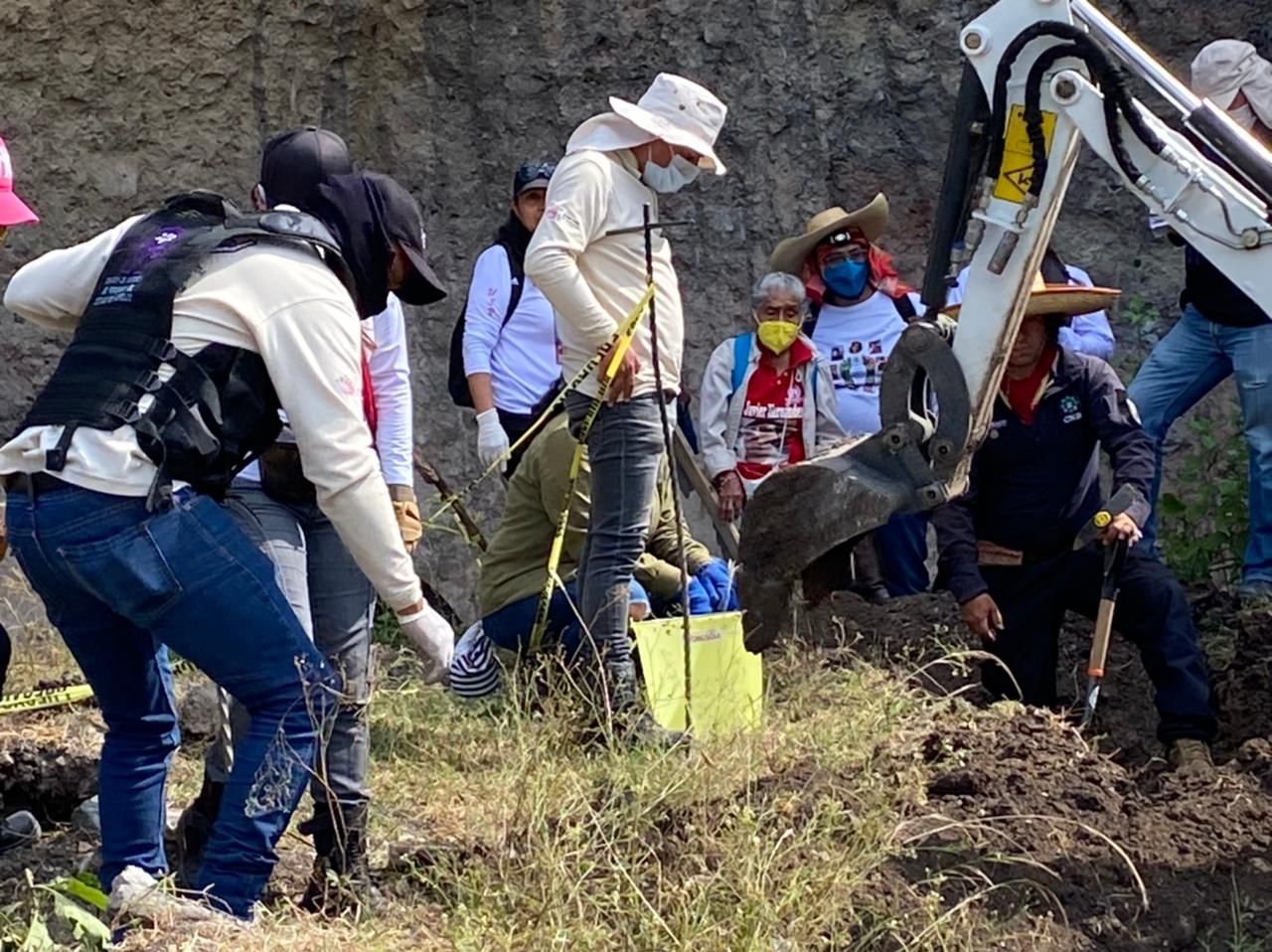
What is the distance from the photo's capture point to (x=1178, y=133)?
4.33 metres

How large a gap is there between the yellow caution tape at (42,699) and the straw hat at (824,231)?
10.2 feet

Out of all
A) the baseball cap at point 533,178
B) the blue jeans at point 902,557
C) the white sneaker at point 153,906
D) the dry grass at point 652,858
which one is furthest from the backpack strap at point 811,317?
the white sneaker at point 153,906

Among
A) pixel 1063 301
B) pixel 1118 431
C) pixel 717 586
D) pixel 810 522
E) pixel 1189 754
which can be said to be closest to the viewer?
pixel 810 522

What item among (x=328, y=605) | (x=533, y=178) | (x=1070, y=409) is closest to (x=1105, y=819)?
(x=1070, y=409)

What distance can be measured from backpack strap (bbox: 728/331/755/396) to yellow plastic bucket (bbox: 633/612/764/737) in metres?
1.57

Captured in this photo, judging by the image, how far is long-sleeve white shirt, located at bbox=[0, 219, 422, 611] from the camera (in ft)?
12.1

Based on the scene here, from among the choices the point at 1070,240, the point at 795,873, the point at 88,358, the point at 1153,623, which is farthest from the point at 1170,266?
the point at 88,358

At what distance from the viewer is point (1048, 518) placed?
19.5 feet

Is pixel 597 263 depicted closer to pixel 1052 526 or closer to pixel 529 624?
pixel 529 624

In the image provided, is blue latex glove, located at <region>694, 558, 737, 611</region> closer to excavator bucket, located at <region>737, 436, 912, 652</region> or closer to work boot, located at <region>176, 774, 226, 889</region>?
excavator bucket, located at <region>737, 436, 912, 652</region>

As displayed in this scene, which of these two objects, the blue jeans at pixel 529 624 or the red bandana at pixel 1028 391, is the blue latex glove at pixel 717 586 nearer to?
the blue jeans at pixel 529 624

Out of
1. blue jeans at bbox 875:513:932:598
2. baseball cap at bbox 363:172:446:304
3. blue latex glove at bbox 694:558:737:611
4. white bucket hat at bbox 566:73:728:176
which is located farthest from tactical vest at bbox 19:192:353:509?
blue jeans at bbox 875:513:932:598

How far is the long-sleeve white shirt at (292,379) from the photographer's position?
3.69 m

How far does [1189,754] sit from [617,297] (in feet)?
7.05
